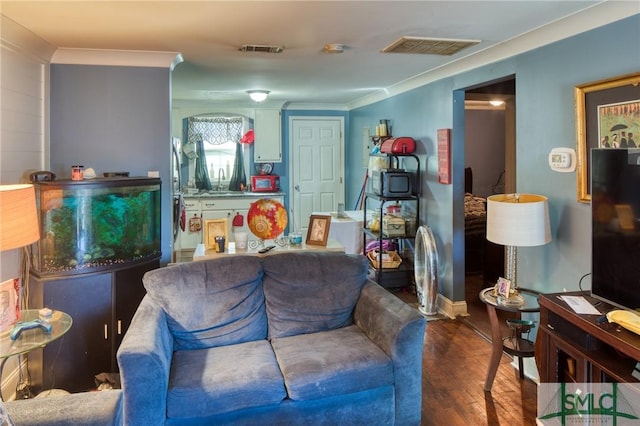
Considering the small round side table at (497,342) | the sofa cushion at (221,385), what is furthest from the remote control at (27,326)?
the small round side table at (497,342)

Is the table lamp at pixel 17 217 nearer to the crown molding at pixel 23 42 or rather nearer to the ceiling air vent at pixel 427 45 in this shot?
the crown molding at pixel 23 42

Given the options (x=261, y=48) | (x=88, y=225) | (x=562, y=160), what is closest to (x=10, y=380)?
(x=88, y=225)

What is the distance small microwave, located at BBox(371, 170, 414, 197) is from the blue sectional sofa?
1720 mm

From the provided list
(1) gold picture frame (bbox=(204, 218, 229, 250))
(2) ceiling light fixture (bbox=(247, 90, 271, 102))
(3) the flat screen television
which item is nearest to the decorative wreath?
(1) gold picture frame (bbox=(204, 218, 229, 250))

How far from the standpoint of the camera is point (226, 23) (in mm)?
2607

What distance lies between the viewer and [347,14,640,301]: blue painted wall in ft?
7.92

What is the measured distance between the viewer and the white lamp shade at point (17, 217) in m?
1.98

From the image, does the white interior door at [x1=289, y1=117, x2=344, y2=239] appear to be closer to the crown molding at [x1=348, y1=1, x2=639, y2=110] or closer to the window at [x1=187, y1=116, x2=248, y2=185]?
the window at [x1=187, y1=116, x2=248, y2=185]

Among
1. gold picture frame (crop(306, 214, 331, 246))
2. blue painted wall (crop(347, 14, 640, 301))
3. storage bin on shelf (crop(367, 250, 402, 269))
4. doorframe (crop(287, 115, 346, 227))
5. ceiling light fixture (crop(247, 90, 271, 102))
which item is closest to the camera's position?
blue painted wall (crop(347, 14, 640, 301))

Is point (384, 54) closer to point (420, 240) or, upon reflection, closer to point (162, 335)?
point (420, 240)

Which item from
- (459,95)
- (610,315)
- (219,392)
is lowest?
(219,392)

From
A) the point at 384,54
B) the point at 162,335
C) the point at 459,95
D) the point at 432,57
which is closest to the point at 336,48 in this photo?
the point at 384,54

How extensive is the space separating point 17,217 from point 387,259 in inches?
141

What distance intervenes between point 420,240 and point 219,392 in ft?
8.83
